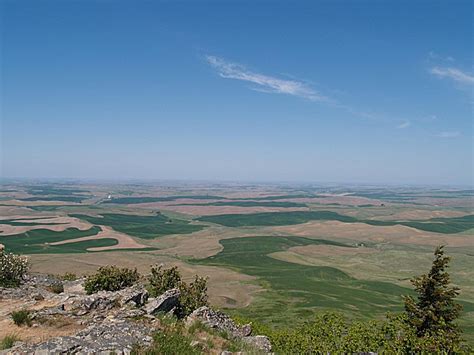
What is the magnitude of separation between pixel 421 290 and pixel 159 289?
2101cm

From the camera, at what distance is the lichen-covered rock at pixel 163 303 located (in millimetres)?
19775

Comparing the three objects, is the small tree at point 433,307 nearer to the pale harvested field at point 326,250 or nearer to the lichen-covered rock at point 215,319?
the lichen-covered rock at point 215,319

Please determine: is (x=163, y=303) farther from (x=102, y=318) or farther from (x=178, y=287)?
(x=178, y=287)

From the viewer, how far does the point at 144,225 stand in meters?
171

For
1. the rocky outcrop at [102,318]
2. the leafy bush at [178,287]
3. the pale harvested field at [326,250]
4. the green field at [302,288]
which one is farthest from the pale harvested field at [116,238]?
the rocky outcrop at [102,318]

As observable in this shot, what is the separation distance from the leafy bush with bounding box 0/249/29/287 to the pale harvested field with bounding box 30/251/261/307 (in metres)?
38.6

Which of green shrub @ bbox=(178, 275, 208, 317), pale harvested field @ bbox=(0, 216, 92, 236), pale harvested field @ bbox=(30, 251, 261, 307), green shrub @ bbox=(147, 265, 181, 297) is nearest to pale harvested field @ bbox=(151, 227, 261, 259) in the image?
pale harvested field @ bbox=(30, 251, 261, 307)

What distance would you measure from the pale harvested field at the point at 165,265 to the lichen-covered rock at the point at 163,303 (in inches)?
1740

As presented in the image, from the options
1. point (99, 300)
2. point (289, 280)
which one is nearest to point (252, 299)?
point (289, 280)

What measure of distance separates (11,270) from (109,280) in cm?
818

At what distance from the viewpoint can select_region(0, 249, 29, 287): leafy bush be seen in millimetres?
28147

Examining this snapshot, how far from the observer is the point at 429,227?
6570 inches

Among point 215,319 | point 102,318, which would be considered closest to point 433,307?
point 215,319

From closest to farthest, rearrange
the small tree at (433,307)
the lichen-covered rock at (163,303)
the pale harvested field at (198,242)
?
the lichen-covered rock at (163,303)
the small tree at (433,307)
the pale harvested field at (198,242)
